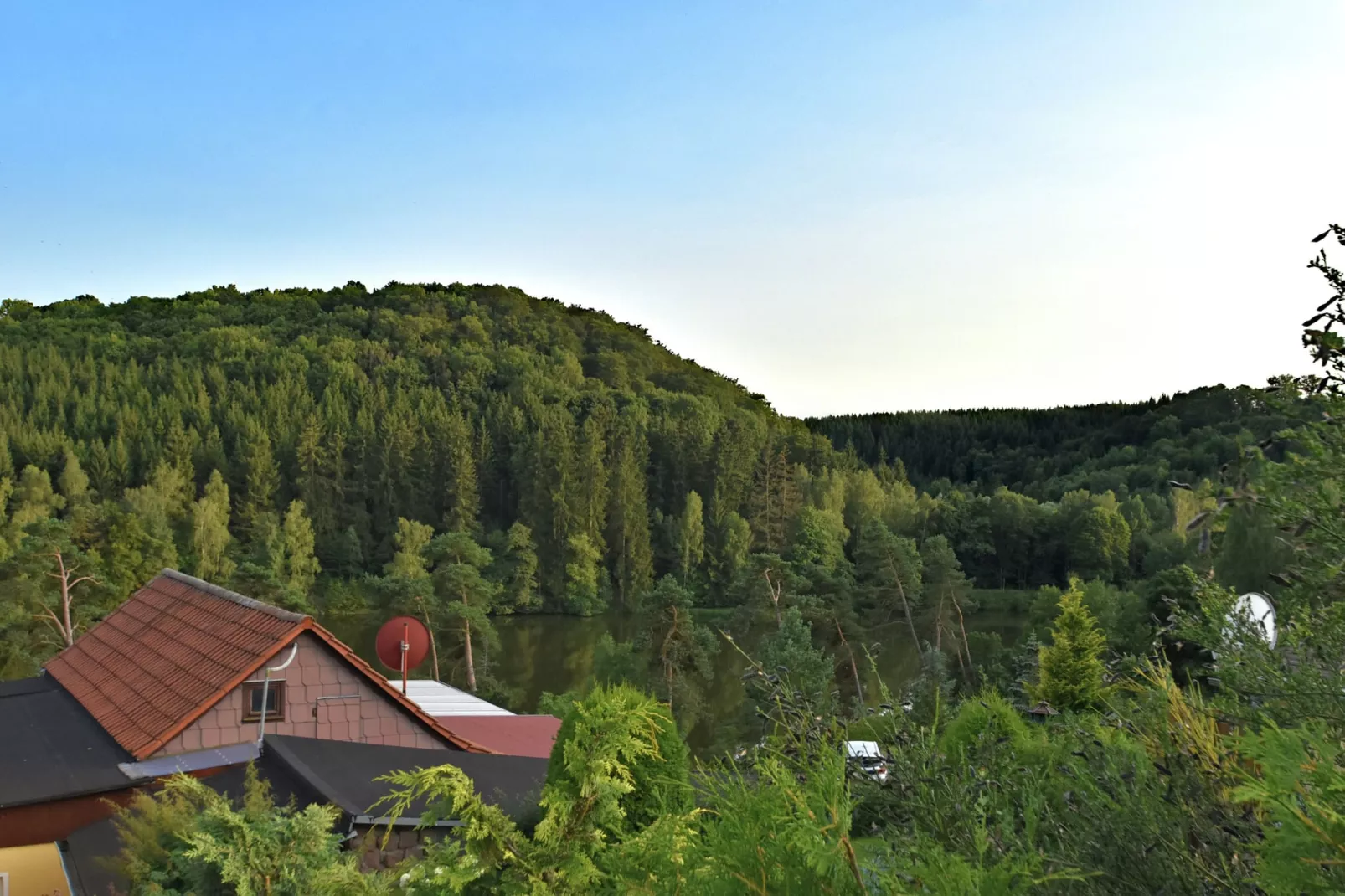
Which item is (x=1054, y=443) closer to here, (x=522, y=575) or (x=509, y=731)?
(x=522, y=575)

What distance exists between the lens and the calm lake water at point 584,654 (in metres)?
28.7

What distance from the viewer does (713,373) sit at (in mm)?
118875

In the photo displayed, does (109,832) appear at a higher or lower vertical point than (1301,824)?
lower

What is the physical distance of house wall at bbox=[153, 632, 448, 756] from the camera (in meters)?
11.0

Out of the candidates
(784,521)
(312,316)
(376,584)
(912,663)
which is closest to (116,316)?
(312,316)

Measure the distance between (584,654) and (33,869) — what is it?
31.2m

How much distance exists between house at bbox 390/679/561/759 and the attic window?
1978 mm

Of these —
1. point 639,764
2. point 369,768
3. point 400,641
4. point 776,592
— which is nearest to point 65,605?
point 400,641

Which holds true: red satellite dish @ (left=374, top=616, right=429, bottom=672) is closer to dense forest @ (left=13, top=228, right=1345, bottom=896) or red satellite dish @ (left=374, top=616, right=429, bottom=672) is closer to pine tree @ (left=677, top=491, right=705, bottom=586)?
dense forest @ (left=13, top=228, right=1345, bottom=896)

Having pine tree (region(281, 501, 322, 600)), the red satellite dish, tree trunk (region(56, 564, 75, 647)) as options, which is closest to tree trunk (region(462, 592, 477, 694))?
tree trunk (region(56, 564, 75, 647))

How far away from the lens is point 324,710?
11531 mm

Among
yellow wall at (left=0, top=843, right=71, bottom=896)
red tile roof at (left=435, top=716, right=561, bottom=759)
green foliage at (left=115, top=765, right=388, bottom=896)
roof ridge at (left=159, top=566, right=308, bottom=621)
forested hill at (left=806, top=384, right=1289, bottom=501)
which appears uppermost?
forested hill at (left=806, top=384, right=1289, bottom=501)

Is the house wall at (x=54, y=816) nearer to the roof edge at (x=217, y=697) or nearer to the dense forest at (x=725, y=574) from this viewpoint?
the roof edge at (x=217, y=697)

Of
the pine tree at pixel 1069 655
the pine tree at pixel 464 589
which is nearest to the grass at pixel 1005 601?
the pine tree at pixel 464 589
